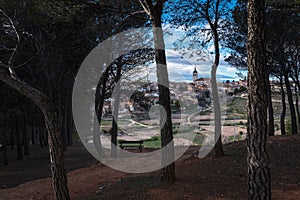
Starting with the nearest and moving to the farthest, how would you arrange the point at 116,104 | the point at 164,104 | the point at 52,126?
the point at 52,126
the point at 164,104
the point at 116,104

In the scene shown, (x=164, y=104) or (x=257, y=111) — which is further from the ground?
(x=164, y=104)

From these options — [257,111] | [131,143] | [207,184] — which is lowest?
[131,143]

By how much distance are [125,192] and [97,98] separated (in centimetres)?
936

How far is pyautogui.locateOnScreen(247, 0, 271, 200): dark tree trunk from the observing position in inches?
140

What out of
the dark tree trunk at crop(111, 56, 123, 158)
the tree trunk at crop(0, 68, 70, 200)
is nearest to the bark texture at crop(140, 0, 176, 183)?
the tree trunk at crop(0, 68, 70, 200)

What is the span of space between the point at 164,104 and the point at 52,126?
7.29 feet

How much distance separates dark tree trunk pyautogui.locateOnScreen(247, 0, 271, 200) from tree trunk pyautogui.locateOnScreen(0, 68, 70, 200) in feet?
9.31

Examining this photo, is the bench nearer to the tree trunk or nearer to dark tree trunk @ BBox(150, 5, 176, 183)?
dark tree trunk @ BBox(150, 5, 176, 183)

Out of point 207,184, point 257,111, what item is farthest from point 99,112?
point 257,111

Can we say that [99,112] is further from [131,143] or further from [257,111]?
[257,111]

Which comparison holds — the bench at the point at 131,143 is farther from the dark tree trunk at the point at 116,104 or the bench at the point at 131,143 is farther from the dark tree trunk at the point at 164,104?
the dark tree trunk at the point at 164,104

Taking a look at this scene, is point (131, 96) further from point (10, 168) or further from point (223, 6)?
point (10, 168)

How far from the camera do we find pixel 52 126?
14.6 feet

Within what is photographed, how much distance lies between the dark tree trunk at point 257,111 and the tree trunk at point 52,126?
2836 mm
